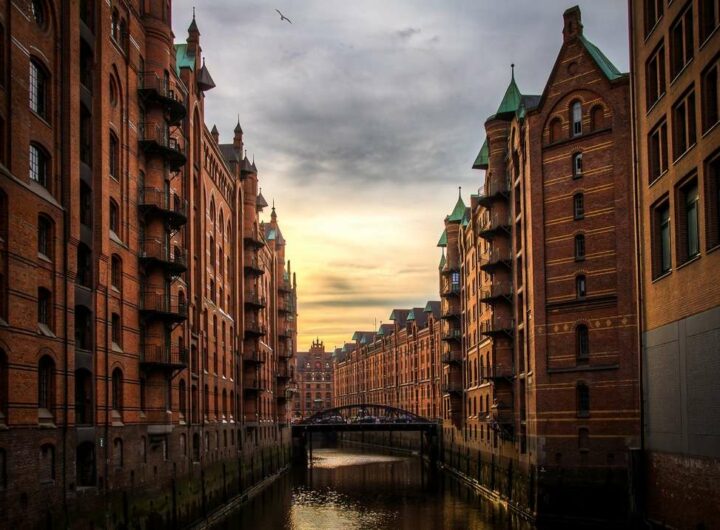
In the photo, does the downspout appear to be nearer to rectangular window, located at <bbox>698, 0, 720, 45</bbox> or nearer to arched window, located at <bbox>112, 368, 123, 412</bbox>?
arched window, located at <bbox>112, 368, 123, 412</bbox>

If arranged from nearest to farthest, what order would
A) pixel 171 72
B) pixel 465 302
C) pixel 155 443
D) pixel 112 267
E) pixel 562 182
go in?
1. pixel 112 267
2. pixel 155 443
3. pixel 171 72
4. pixel 562 182
5. pixel 465 302

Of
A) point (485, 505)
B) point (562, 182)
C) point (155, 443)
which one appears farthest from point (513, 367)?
point (155, 443)

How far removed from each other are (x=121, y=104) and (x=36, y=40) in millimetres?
7344

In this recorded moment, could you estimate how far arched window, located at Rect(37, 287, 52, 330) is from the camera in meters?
23.8

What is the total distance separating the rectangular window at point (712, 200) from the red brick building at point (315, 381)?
523 feet

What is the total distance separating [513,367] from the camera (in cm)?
4653

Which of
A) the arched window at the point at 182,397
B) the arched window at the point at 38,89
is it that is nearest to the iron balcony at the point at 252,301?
the arched window at the point at 182,397

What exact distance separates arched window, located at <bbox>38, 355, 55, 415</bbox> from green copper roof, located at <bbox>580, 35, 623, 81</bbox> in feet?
84.9

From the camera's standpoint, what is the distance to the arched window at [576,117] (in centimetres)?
3869

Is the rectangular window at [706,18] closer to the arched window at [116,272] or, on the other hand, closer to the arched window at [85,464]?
the arched window at [116,272]

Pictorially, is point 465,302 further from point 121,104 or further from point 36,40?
point 36,40

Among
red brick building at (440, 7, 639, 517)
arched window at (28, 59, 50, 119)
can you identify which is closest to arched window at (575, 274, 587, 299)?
red brick building at (440, 7, 639, 517)

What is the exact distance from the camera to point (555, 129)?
39.5m

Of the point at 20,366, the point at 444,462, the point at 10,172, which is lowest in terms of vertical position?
the point at 444,462
